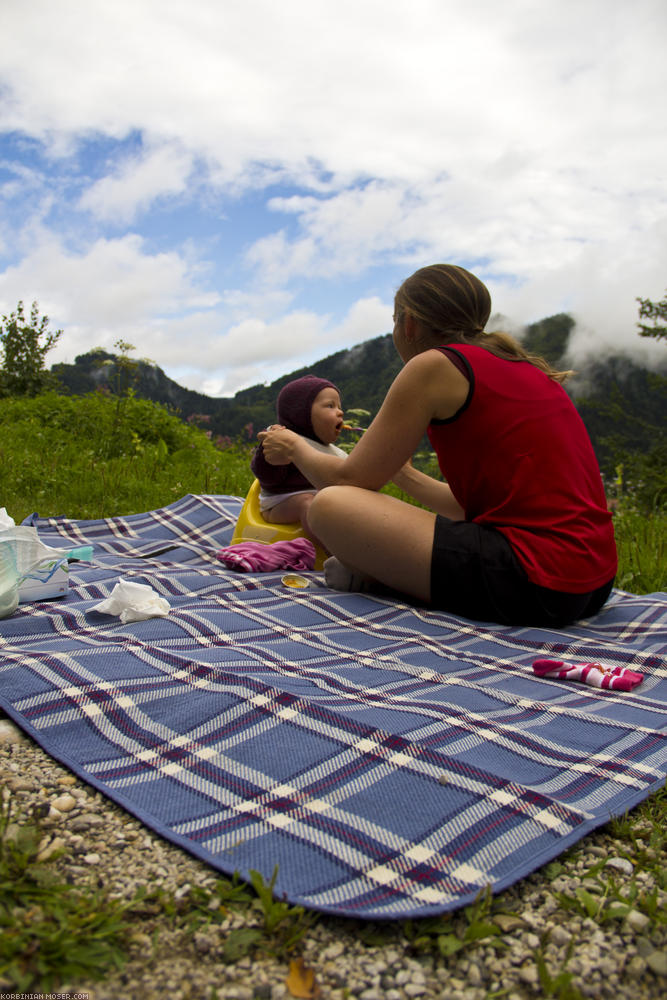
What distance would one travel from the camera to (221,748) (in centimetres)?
139

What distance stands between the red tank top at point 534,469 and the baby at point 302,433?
1216mm

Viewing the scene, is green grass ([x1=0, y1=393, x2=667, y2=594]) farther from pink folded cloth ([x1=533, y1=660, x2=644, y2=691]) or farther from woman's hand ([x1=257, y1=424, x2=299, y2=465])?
woman's hand ([x1=257, y1=424, x2=299, y2=465])

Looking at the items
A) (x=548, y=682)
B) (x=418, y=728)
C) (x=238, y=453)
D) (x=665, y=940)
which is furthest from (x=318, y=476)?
(x=238, y=453)

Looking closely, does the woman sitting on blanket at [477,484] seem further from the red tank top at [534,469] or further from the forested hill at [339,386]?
the forested hill at [339,386]

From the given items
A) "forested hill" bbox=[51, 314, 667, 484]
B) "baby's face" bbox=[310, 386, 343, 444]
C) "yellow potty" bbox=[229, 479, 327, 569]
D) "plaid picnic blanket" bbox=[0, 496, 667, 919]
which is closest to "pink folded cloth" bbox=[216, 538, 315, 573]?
"yellow potty" bbox=[229, 479, 327, 569]

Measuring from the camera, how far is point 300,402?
11.6 feet

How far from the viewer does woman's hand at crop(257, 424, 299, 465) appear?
9.61 feet

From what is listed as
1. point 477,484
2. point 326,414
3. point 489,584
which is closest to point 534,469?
point 477,484

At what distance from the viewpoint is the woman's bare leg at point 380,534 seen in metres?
2.42

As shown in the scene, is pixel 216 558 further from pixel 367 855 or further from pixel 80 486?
pixel 367 855

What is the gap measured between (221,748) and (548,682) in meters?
0.96

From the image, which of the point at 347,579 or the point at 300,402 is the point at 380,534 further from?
the point at 300,402

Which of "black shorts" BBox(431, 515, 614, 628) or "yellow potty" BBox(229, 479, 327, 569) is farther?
"yellow potty" BBox(229, 479, 327, 569)

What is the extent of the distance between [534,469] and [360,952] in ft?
5.38
